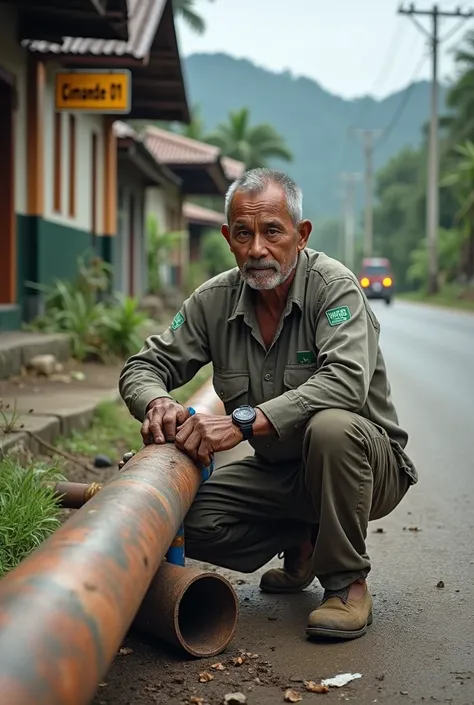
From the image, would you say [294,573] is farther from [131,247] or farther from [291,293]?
[131,247]

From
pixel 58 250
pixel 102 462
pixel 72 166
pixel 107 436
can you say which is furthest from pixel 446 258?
pixel 102 462

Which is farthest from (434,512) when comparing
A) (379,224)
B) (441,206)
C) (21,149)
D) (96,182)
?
(379,224)

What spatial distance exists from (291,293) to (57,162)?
1136 cm

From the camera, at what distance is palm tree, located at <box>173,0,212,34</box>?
5344cm

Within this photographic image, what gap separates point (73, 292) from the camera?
1386cm

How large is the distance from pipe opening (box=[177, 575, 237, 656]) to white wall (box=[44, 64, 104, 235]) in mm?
10590

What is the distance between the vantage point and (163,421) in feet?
12.9

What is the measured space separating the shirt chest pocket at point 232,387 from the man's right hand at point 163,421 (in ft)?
1.10

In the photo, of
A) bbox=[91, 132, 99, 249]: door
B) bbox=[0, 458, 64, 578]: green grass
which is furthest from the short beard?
bbox=[91, 132, 99, 249]: door

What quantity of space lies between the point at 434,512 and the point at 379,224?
8615 centimetres

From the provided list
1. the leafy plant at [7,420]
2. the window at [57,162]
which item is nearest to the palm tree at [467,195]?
the window at [57,162]

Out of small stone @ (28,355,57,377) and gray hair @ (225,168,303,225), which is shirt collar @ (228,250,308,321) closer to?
gray hair @ (225,168,303,225)

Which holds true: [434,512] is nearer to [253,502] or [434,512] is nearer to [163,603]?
[253,502]

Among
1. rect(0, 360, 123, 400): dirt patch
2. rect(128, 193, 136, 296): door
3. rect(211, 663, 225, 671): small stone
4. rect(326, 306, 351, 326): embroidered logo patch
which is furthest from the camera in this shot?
rect(128, 193, 136, 296): door
